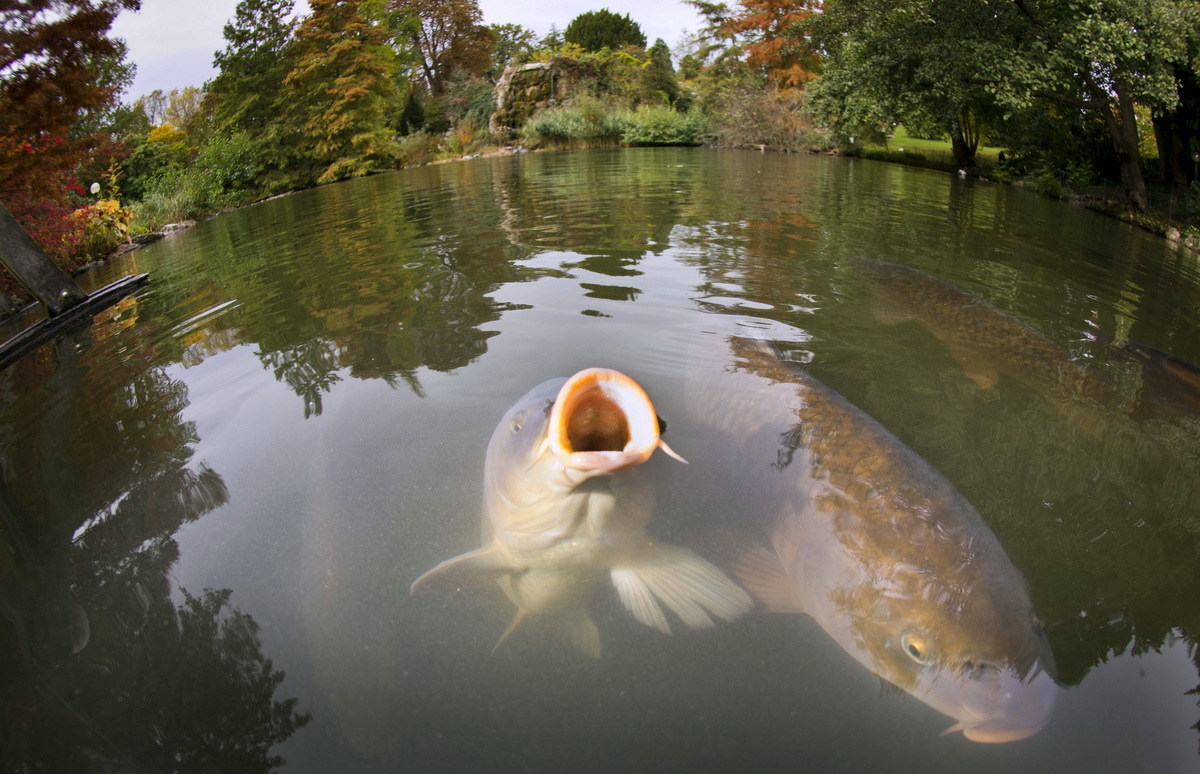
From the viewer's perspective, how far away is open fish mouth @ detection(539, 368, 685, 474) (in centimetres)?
160

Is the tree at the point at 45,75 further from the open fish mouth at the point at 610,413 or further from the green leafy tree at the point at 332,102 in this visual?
the green leafy tree at the point at 332,102

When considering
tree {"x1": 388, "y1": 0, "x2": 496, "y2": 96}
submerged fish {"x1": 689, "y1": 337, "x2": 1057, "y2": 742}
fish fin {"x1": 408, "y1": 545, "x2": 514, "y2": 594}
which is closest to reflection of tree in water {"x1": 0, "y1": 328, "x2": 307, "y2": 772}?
fish fin {"x1": 408, "y1": 545, "x2": 514, "y2": 594}

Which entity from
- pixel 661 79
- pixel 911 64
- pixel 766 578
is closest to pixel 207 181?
pixel 911 64

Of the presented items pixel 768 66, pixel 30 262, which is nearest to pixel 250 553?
pixel 30 262

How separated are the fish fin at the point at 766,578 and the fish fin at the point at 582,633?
0.52 metres

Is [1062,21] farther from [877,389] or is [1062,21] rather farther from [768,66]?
[768,66]

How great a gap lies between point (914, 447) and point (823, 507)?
845 millimetres

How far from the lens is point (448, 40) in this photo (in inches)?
1518

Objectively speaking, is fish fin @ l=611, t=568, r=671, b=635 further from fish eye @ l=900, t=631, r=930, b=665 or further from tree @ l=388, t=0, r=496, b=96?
tree @ l=388, t=0, r=496, b=96

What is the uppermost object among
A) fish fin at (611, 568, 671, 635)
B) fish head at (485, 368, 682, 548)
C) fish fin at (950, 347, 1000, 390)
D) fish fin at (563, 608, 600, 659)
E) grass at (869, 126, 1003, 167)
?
grass at (869, 126, 1003, 167)

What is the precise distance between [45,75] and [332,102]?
2147 centimetres

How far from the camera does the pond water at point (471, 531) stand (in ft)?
5.61

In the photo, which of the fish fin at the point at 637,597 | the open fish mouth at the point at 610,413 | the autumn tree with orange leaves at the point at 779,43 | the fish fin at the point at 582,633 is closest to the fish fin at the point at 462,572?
the fish fin at the point at 582,633

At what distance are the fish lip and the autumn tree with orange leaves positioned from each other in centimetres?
3115
